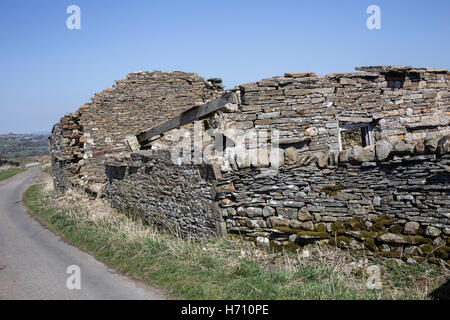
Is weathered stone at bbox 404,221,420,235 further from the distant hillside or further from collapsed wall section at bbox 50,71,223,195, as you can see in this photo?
the distant hillside

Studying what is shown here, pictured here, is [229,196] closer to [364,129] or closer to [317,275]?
[317,275]

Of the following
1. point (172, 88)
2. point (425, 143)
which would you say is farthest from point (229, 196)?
point (172, 88)

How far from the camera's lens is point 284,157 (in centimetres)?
650

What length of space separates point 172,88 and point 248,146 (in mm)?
7565

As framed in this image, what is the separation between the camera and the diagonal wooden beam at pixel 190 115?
30.9 ft

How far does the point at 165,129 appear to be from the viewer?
1177cm

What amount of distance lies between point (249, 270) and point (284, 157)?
6.81 feet

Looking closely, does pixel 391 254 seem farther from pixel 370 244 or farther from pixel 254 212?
pixel 254 212

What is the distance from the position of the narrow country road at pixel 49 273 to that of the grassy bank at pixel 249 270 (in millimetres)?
303

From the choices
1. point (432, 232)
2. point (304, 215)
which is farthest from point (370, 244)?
point (304, 215)

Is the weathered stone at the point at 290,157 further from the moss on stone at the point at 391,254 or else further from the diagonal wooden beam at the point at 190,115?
the diagonal wooden beam at the point at 190,115

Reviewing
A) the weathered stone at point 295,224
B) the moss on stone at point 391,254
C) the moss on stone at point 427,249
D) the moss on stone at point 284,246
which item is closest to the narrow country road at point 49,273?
the moss on stone at point 284,246

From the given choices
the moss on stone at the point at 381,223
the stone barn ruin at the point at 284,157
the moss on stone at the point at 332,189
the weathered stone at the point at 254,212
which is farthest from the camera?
the weathered stone at the point at 254,212

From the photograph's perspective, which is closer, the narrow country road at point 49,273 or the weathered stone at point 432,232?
the weathered stone at point 432,232
